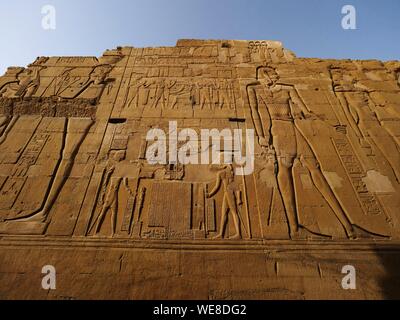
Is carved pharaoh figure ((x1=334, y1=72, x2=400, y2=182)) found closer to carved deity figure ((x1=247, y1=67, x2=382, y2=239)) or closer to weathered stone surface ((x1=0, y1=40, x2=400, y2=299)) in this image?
weathered stone surface ((x1=0, y1=40, x2=400, y2=299))

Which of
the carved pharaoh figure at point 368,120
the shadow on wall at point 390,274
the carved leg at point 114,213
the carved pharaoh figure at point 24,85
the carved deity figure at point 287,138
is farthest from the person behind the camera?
the carved pharaoh figure at point 24,85

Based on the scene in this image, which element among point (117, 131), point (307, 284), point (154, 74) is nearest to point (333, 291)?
point (307, 284)

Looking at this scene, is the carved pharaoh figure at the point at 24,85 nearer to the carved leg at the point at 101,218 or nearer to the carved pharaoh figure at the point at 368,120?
the carved leg at the point at 101,218

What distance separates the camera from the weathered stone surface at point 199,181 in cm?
427

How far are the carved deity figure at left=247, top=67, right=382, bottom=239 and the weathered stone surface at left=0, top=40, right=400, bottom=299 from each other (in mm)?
23

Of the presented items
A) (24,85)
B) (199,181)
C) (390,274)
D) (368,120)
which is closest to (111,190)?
(199,181)

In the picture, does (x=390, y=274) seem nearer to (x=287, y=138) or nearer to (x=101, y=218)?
(x=287, y=138)

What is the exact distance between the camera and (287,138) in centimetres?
605

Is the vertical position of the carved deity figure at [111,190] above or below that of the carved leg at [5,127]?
below

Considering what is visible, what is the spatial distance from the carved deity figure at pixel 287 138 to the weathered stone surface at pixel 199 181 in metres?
0.02

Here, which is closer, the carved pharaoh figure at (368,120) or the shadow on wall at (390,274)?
the shadow on wall at (390,274)

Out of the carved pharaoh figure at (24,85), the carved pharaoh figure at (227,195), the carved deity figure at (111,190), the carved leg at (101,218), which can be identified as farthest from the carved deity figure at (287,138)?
the carved pharaoh figure at (24,85)

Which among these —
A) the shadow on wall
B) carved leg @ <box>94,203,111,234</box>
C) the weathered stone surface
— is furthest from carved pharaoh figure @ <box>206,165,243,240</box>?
the shadow on wall

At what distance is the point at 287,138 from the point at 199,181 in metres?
1.94
